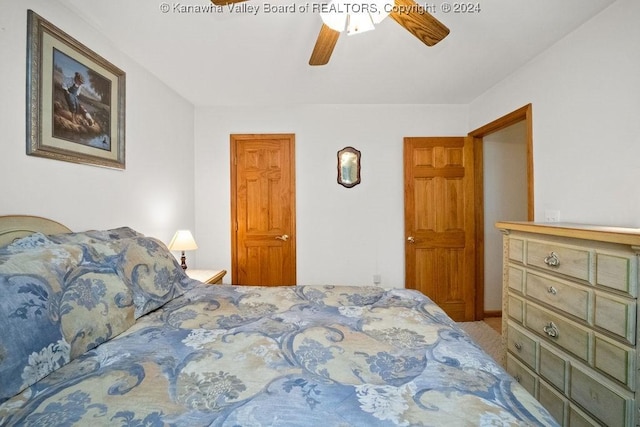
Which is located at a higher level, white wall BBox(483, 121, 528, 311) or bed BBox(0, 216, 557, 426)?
white wall BBox(483, 121, 528, 311)

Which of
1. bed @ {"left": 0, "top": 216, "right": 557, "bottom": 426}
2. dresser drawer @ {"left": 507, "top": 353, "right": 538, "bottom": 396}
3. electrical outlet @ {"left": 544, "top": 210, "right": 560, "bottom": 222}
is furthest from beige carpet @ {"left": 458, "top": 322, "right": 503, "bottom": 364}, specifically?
bed @ {"left": 0, "top": 216, "right": 557, "bottom": 426}

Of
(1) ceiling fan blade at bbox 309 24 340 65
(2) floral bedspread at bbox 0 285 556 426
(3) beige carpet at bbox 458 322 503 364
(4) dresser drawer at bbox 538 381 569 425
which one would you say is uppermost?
(1) ceiling fan blade at bbox 309 24 340 65

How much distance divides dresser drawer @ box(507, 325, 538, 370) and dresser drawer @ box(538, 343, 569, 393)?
53 millimetres

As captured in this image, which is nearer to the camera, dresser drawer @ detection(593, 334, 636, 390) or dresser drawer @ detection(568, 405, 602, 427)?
dresser drawer @ detection(593, 334, 636, 390)

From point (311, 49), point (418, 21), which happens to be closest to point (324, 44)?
point (418, 21)

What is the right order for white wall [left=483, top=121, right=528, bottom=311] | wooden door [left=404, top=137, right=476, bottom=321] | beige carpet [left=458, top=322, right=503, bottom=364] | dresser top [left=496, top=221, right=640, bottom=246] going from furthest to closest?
white wall [left=483, top=121, right=528, bottom=311] → wooden door [left=404, top=137, right=476, bottom=321] → beige carpet [left=458, top=322, right=503, bottom=364] → dresser top [left=496, top=221, right=640, bottom=246]

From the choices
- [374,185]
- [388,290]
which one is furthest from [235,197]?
[388,290]

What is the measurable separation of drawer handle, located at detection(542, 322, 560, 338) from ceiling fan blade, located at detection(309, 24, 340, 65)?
1.93 meters

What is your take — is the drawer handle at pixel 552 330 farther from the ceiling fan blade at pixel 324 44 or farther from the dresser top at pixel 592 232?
the ceiling fan blade at pixel 324 44

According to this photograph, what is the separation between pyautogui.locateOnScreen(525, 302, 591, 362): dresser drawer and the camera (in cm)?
131

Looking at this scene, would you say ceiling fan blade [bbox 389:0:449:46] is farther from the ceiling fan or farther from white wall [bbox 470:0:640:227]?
white wall [bbox 470:0:640:227]

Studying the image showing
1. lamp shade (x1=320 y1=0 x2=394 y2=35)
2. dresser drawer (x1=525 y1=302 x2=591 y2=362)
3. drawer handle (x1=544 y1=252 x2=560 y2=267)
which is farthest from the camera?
drawer handle (x1=544 y1=252 x2=560 y2=267)

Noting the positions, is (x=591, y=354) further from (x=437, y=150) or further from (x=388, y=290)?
(x=437, y=150)

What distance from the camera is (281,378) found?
841 mm
